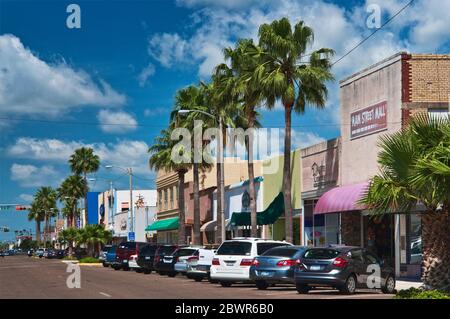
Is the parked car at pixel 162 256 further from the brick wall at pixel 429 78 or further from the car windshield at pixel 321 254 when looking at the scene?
the car windshield at pixel 321 254

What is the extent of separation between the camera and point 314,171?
38.8m

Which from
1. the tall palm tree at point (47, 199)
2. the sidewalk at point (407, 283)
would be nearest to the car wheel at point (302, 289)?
the sidewalk at point (407, 283)

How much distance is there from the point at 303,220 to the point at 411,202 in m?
21.0

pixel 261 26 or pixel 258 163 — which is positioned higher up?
pixel 261 26

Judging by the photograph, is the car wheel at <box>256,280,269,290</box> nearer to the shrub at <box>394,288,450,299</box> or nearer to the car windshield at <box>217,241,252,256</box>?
the car windshield at <box>217,241,252,256</box>

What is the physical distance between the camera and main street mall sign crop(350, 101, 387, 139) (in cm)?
3200

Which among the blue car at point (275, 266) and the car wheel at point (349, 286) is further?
the blue car at point (275, 266)

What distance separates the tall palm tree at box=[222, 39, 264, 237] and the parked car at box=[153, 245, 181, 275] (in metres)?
4.17

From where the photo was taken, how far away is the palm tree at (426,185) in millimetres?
18406

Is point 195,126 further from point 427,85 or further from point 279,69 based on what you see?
point 427,85

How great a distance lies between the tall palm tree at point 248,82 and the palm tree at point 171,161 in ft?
34.6

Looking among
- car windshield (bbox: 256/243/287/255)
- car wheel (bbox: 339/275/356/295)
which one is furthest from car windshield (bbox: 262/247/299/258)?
car wheel (bbox: 339/275/356/295)
